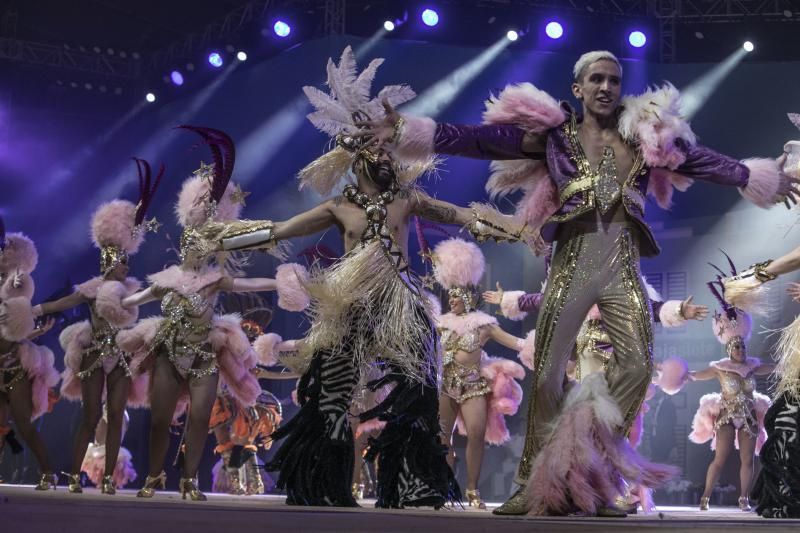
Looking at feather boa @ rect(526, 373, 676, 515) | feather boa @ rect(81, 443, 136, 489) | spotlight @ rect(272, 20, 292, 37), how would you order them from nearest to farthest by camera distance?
1. feather boa @ rect(526, 373, 676, 515)
2. feather boa @ rect(81, 443, 136, 489)
3. spotlight @ rect(272, 20, 292, 37)

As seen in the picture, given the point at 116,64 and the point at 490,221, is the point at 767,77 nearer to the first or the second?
the point at 490,221

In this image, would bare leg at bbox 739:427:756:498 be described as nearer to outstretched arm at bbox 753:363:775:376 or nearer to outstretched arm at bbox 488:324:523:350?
outstretched arm at bbox 753:363:775:376

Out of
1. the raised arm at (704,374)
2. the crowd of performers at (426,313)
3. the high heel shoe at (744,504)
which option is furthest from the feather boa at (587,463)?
the raised arm at (704,374)

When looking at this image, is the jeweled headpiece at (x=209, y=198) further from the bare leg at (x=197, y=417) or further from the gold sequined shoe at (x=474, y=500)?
the gold sequined shoe at (x=474, y=500)

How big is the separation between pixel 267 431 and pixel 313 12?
17.5 feet

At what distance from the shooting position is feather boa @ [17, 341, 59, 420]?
8727mm

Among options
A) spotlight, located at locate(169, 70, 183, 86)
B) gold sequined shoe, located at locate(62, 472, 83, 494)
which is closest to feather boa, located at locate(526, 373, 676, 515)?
gold sequined shoe, located at locate(62, 472, 83, 494)

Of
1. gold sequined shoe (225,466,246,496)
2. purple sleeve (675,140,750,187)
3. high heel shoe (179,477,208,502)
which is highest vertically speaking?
purple sleeve (675,140,750,187)

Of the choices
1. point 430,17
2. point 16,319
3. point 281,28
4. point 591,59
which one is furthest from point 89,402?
point 430,17

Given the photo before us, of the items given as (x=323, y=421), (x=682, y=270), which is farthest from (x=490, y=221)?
(x=682, y=270)

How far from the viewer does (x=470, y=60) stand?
12.7 metres

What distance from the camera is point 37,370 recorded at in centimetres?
881

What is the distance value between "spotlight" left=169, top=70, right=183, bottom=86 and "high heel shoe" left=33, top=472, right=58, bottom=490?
692 cm

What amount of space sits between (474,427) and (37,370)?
12.2 ft
